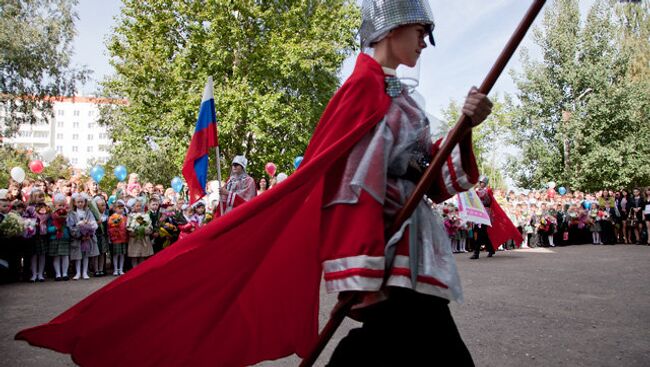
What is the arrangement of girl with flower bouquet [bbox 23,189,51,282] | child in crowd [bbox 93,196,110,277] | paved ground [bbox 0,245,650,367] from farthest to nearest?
child in crowd [bbox 93,196,110,277] → girl with flower bouquet [bbox 23,189,51,282] → paved ground [bbox 0,245,650,367]

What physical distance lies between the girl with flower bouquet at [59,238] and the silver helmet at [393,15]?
9886mm

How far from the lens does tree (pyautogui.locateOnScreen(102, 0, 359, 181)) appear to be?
22609 mm

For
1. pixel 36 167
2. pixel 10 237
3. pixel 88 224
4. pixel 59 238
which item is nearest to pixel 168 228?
pixel 88 224

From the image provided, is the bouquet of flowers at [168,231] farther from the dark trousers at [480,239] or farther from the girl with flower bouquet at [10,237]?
the dark trousers at [480,239]

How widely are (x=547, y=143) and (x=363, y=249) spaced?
33.0m

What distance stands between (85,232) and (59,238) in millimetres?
503

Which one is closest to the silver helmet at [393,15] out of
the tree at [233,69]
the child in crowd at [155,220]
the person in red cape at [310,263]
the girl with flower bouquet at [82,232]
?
the person in red cape at [310,263]

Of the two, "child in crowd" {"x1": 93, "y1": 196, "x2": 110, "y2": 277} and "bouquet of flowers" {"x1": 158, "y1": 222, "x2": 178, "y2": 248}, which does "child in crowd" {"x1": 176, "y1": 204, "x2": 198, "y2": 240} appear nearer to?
"bouquet of flowers" {"x1": 158, "y1": 222, "x2": 178, "y2": 248}

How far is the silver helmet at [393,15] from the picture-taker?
2229 millimetres

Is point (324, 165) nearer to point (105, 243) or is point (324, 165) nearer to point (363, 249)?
point (363, 249)

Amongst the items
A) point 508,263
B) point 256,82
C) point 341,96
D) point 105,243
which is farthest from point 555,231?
point 341,96

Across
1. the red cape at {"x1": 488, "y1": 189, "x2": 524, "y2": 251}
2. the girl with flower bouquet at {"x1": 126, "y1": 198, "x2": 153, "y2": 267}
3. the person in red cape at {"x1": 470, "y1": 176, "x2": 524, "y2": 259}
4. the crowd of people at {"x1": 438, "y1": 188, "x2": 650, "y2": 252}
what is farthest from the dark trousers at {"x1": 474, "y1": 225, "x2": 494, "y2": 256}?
the girl with flower bouquet at {"x1": 126, "y1": 198, "x2": 153, "y2": 267}

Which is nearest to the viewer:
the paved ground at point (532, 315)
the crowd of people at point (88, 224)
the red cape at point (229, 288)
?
the red cape at point (229, 288)

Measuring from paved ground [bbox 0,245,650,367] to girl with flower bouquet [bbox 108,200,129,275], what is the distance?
1215 millimetres
